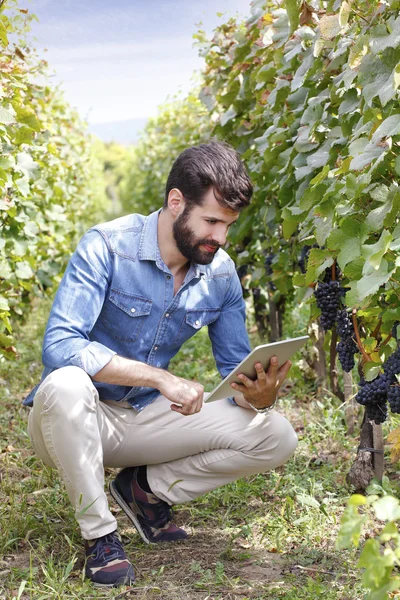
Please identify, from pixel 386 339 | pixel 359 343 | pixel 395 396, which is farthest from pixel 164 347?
pixel 395 396

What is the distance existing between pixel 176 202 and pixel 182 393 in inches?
26.5

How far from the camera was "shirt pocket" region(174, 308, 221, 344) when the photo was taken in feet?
8.87

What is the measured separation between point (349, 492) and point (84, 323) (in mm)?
1217

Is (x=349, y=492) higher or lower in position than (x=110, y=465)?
lower

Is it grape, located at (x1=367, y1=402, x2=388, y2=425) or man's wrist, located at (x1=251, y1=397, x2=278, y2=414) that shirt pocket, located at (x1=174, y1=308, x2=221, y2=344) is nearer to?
man's wrist, located at (x1=251, y1=397, x2=278, y2=414)

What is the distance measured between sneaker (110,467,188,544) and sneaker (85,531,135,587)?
1.02 ft

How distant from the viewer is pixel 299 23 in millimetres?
2752

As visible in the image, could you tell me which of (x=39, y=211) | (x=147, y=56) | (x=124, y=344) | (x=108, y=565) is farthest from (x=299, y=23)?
(x=39, y=211)

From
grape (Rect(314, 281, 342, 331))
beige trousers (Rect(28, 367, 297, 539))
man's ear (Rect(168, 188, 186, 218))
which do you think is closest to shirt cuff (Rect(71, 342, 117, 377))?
beige trousers (Rect(28, 367, 297, 539))

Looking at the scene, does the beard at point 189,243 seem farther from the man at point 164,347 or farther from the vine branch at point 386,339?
the vine branch at point 386,339

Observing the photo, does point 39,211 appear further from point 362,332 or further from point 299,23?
point 362,332

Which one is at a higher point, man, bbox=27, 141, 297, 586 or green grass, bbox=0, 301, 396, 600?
man, bbox=27, 141, 297, 586

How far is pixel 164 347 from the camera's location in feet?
8.89

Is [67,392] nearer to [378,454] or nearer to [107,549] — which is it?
[107,549]
